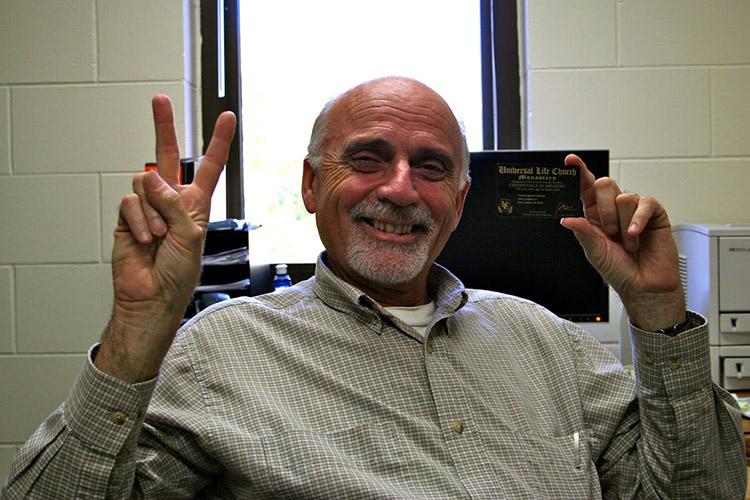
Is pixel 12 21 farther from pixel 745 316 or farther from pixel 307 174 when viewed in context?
pixel 745 316

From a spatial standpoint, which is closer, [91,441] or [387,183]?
[91,441]

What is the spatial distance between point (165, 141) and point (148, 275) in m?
0.19

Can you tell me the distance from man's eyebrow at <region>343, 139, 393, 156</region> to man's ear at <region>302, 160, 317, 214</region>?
12cm

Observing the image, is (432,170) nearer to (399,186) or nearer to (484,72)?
(399,186)

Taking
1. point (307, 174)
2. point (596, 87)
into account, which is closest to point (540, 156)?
point (596, 87)

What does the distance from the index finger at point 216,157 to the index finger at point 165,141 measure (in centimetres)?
4

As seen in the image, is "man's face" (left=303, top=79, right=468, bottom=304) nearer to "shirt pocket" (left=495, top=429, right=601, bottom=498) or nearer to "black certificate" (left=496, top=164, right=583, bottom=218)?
"shirt pocket" (left=495, top=429, right=601, bottom=498)

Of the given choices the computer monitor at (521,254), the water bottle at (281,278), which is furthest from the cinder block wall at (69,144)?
the computer monitor at (521,254)

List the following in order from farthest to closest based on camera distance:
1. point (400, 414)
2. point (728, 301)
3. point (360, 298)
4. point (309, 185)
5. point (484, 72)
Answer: point (484, 72) < point (728, 301) < point (309, 185) < point (360, 298) < point (400, 414)

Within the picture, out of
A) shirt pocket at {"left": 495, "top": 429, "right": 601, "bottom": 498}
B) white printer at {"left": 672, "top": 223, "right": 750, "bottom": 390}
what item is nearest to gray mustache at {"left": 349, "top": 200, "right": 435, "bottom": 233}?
shirt pocket at {"left": 495, "top": 429, "right": 601, "bottom": 498}

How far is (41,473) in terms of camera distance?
3.30 feet

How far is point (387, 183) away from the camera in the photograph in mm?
1431

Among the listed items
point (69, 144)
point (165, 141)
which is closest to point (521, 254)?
point (165, 141)

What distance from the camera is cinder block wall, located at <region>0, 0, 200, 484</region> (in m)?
2.45
